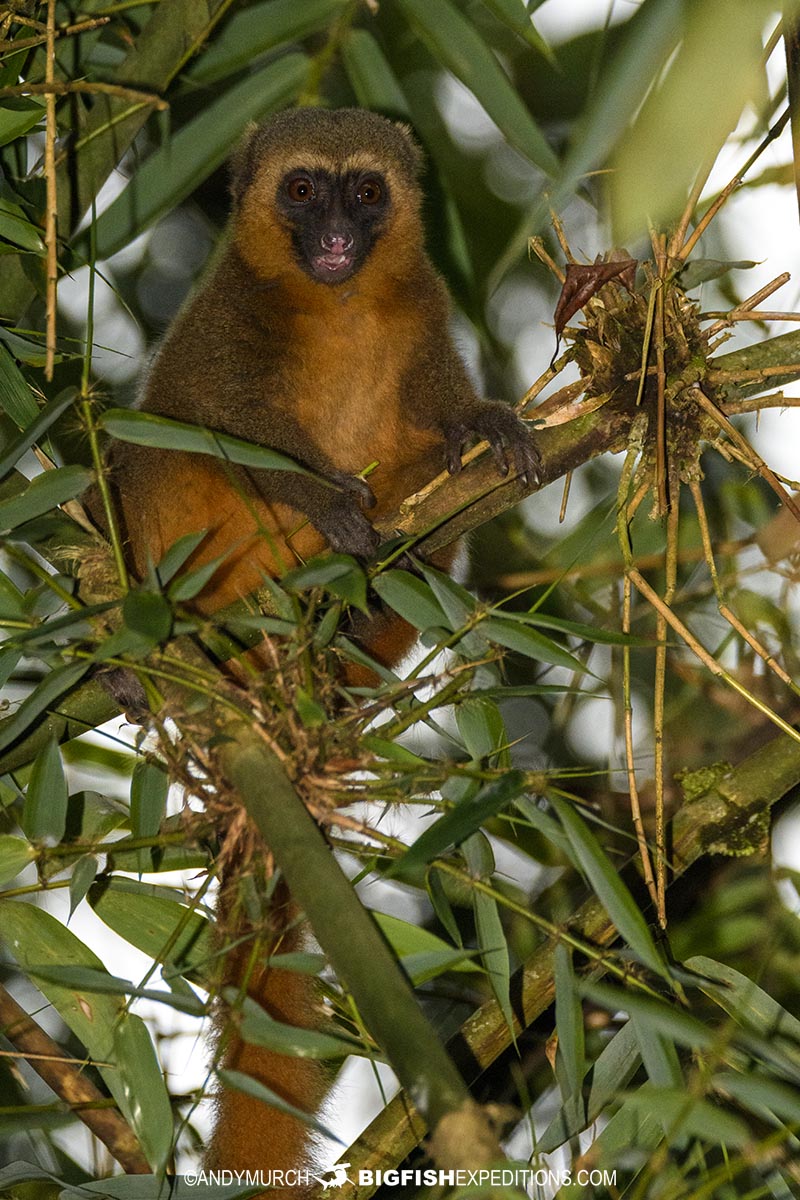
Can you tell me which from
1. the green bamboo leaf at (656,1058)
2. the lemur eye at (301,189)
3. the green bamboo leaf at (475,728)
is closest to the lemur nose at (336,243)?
the lemur eye at (301,189)

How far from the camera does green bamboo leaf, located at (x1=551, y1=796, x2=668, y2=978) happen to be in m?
1.71

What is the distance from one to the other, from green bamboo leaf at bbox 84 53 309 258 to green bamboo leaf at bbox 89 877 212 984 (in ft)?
4.11

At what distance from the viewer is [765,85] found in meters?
1.91

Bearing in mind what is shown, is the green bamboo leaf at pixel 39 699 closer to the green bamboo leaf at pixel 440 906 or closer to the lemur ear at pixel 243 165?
the green bamboo leaf at pixel 440 906

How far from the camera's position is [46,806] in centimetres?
203

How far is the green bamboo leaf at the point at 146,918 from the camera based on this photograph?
83.6 inches

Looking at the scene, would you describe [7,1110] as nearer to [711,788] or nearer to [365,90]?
[711,788]

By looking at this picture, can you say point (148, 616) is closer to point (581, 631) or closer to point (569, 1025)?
point (581, 631)

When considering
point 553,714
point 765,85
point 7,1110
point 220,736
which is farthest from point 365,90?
point 7,1110

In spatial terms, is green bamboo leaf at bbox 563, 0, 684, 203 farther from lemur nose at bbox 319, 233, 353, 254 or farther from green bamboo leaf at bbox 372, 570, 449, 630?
lemur nose at bbox 319, 233, 353, 254

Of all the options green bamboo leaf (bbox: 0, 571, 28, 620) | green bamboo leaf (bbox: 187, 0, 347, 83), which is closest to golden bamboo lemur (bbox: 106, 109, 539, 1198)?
green bamboo leaf (bbox: 187, 0, 347, 83)

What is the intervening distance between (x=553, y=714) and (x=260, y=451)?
5.73ft

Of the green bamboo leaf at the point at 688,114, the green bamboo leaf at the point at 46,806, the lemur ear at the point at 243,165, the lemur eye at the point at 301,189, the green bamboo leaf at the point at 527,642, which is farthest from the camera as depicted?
the lemur ear at the point at 243,165

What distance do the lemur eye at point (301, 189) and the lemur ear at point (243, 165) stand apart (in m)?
0.16
